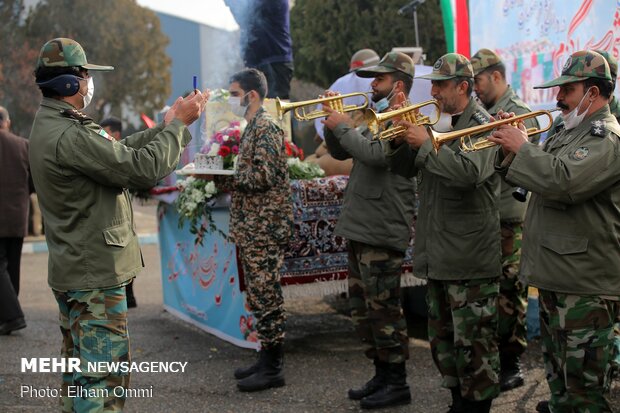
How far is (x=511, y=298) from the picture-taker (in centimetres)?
546

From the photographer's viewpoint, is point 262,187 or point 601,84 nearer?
point 601,84

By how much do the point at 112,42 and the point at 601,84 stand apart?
25.5 meters

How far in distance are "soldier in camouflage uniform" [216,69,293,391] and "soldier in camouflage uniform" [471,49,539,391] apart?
4.83 ft

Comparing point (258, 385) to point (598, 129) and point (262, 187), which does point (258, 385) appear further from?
point (598, 129)

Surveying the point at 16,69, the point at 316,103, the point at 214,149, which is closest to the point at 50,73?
the point at 316,103

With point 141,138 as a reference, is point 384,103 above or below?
above

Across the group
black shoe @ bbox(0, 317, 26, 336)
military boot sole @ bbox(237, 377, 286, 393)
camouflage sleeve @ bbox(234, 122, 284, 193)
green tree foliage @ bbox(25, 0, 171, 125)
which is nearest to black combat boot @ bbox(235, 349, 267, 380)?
military boot sole @ bbox(237, 377, 286, 393)

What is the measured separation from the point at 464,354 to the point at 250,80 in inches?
97.3

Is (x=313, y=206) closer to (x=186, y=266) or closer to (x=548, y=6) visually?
(x=186, y=266)

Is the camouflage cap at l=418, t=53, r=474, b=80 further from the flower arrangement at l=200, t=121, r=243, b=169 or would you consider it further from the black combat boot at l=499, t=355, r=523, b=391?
the black combat boot at l=499, t=355, r=523, b=391

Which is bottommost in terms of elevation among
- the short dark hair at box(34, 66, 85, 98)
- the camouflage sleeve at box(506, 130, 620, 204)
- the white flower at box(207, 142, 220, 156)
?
the camouflage sleeve at box(506, 130, 620, 204)

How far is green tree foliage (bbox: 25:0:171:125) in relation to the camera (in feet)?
81.4

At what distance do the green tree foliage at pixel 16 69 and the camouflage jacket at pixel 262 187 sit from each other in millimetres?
17804

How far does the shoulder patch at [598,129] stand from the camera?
3.69 meters
